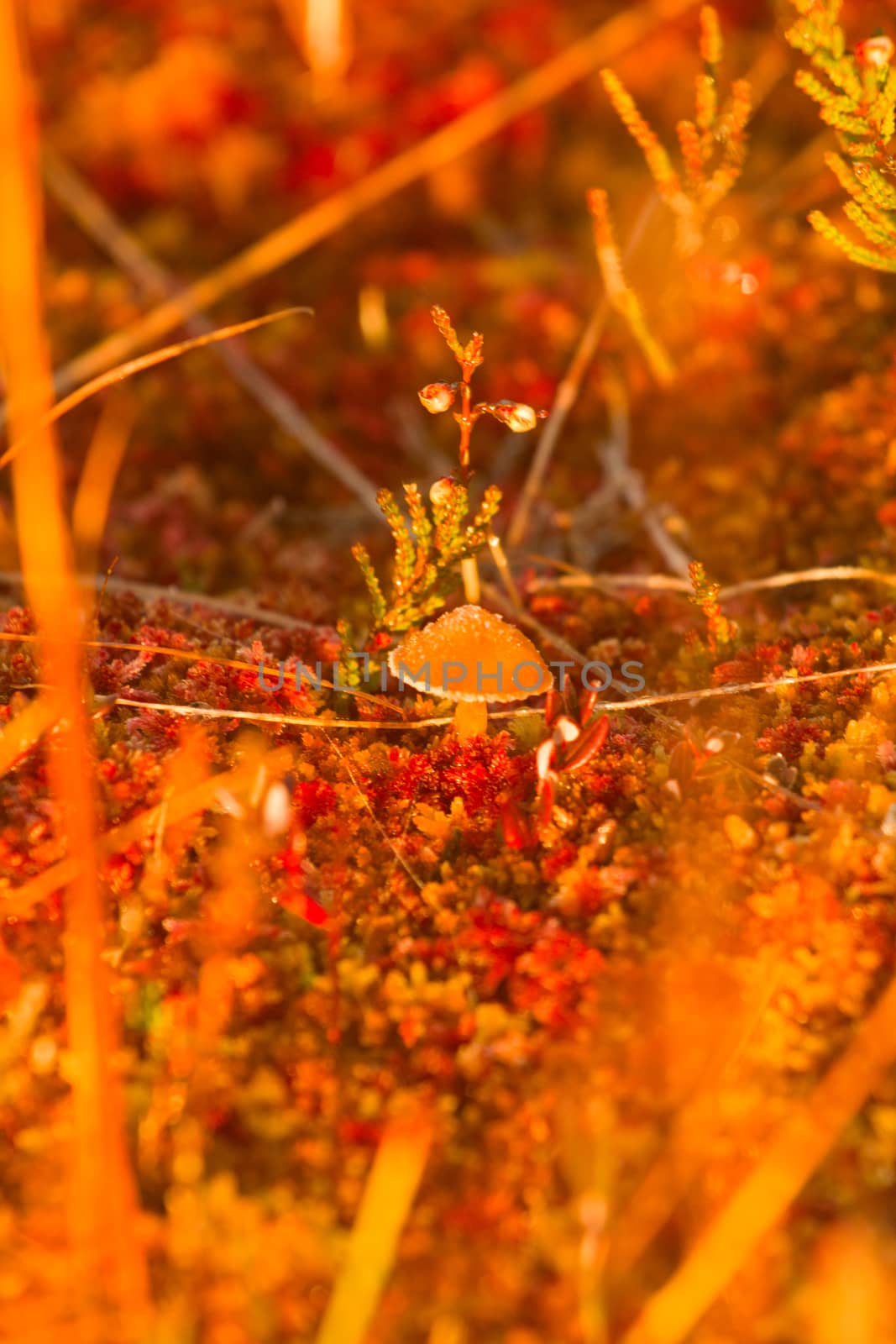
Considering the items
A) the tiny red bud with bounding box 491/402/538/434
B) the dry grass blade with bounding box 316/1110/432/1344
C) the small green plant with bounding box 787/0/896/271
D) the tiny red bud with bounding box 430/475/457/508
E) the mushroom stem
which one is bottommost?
the dry grass blade with bounding box 316/1110/432/1344

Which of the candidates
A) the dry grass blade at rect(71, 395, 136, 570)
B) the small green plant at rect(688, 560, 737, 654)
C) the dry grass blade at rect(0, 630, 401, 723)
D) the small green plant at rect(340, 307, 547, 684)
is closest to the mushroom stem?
the dry grass blade at rect(0, 630, 401, 723)

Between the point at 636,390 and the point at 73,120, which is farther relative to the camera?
the point at 73,120

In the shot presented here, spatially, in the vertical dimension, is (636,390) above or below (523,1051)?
above

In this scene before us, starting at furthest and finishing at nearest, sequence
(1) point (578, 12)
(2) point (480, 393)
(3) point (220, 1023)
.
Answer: (1) point (578, 12), (2) point (480, 393), (3) point (220, 1023)

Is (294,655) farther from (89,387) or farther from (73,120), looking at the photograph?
(73,120)

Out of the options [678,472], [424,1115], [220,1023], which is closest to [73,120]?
[678,472]

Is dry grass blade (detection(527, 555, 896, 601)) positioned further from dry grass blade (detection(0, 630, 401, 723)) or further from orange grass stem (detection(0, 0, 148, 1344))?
orange grass stem (detection(0, 0, 148, 1344))
